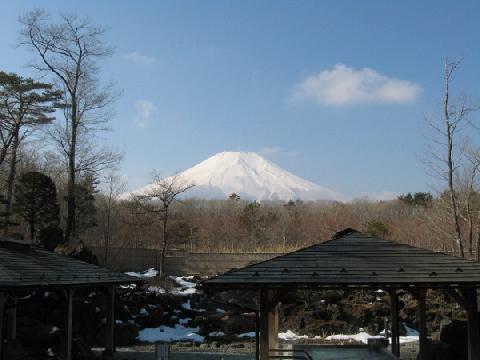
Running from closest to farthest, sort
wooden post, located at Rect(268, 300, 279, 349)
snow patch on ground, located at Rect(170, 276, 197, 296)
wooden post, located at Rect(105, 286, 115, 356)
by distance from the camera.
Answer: wooden post, located at Rect(268, 300, 279, 349), wooden post, located at Rect(105, 286, 115, 356), snow patch on ground, located at Rect(170, 276, 197, 296)

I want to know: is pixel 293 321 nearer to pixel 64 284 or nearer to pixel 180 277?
pixel 180 277

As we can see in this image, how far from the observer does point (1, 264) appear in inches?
419

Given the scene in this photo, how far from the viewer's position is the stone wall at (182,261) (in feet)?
104

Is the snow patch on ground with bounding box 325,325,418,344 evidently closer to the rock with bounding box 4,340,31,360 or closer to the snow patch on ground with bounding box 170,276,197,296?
the snow patch on ground with bounding box 170,276,197,296

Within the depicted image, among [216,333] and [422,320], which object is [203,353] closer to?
[216,333]

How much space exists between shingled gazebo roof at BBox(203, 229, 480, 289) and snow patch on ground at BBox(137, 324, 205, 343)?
36.5ft

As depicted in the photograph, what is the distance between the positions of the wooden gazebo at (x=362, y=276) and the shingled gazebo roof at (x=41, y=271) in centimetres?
330

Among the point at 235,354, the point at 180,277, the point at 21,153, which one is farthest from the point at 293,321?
the point at 21,153

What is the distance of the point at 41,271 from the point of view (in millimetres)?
11516

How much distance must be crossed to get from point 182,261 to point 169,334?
11791 mm

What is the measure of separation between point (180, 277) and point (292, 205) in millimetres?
16700

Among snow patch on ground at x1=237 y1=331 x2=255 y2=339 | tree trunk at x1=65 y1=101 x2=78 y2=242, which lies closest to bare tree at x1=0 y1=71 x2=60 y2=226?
tree trunk at x1=65 y1=101 x2=78 y2=242

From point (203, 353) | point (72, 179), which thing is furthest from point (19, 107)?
point (203, 353)

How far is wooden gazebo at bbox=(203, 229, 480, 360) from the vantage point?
31.8 ft
